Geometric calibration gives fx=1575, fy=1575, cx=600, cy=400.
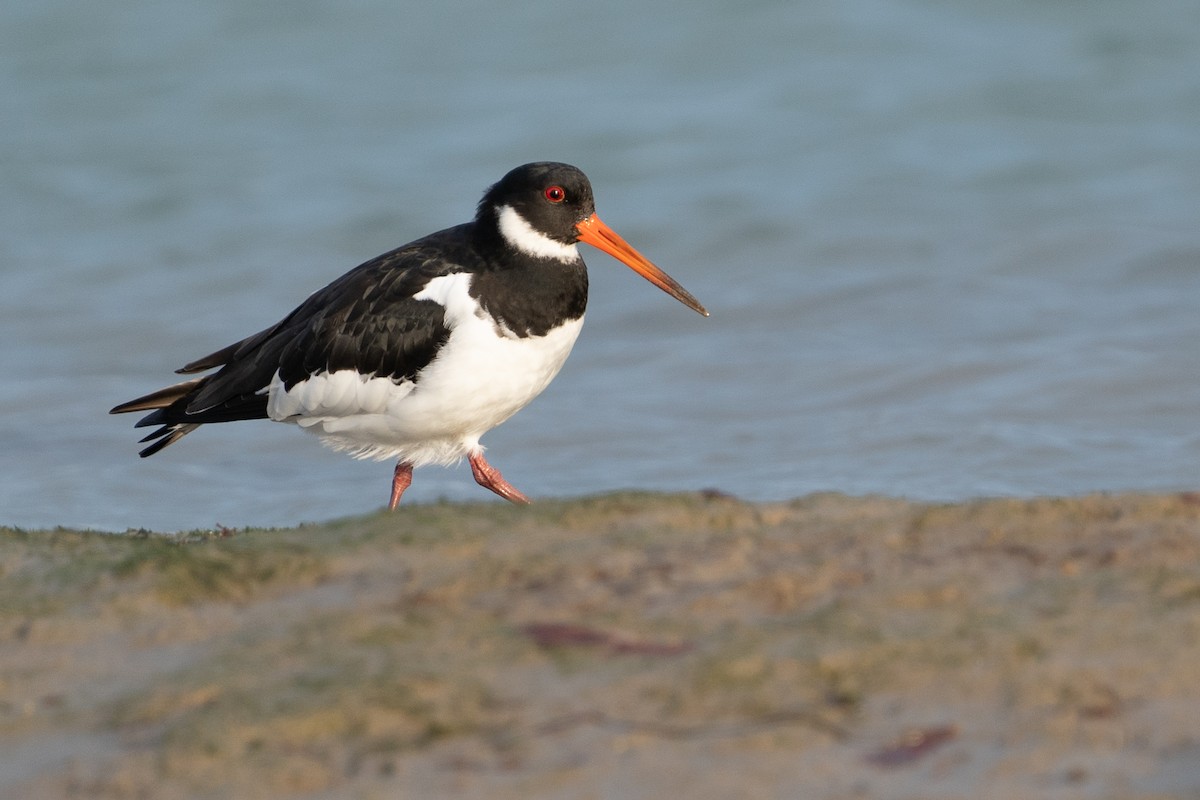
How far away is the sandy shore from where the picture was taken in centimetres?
305

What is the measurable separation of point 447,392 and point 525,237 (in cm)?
76

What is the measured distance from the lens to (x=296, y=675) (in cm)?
347

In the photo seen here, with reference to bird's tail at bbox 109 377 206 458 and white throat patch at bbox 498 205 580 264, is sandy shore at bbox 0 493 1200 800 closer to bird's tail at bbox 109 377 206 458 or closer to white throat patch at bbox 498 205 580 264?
white throat patch at bbox 498 205 580 264

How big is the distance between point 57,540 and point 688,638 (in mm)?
2383

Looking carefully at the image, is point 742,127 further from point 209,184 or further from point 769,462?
point 769,462

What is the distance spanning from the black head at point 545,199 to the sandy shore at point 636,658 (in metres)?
2.64

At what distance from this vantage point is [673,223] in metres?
13.3

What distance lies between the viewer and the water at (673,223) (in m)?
9.28

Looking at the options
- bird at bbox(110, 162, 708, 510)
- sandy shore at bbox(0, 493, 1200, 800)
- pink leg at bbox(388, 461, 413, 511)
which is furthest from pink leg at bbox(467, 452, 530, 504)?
sandy shore at bbox(0, 493, 1200, 800)

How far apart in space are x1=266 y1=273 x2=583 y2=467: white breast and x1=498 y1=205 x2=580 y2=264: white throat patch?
265mm

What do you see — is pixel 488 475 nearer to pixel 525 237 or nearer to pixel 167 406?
pixel 525 237

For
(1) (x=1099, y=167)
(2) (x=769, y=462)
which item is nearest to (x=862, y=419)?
(2) (x=769, y=462)

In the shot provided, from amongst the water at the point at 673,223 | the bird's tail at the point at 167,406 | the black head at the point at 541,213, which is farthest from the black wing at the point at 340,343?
the water at the point at 673,223

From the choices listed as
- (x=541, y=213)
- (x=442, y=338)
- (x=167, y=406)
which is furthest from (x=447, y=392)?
(x=167, y=406)
